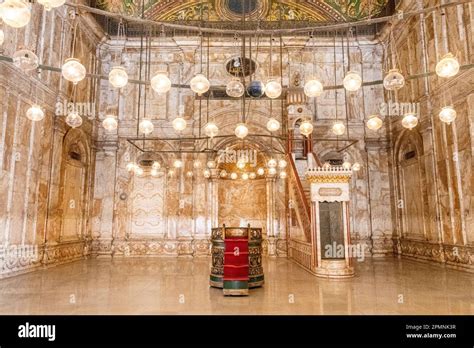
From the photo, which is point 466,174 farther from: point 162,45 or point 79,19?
point 79,19

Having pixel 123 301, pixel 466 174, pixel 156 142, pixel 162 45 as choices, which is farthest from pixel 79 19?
pixel 466 174

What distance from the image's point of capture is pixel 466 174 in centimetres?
774

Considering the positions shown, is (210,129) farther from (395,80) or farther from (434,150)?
(434,150)

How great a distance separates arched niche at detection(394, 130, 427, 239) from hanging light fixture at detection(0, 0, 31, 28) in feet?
31.2

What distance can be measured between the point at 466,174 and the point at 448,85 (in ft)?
7.18

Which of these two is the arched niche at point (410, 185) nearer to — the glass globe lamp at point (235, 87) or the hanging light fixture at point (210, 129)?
the hanging light fixture at point (210, 129)

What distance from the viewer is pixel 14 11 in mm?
A: 3152

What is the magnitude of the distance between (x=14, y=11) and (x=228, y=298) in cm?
422

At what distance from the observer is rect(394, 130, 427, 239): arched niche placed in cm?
970

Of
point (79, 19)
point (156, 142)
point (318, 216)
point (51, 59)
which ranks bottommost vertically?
point (318, 216)

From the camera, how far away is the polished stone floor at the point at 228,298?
431cm

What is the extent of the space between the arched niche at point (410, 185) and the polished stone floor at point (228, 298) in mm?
2219

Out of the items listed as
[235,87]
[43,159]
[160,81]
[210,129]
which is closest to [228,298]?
[210,129]

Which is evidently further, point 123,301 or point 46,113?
point 46,113
